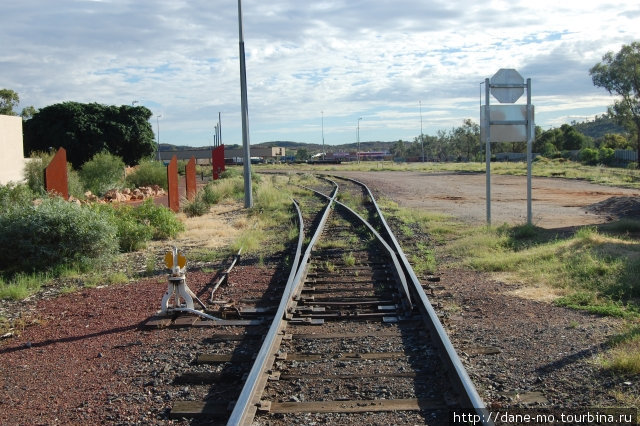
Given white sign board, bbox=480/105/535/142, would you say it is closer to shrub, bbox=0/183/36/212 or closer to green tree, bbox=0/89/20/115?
shrub, bbox=0/183/36/212

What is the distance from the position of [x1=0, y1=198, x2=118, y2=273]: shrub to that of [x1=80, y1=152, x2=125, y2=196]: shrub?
63.4 feet

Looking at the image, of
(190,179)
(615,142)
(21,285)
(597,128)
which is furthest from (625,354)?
(597,128)

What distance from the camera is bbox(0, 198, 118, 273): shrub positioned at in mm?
11297

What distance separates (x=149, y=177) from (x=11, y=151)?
30.7 feet

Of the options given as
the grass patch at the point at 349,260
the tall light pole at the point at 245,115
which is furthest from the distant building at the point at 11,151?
the grass patch at the point at 349,260

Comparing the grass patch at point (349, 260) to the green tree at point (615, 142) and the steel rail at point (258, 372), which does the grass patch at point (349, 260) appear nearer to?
the steel rail at point (258, 372)

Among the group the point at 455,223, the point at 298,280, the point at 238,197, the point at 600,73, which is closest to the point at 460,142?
the point at 600,73

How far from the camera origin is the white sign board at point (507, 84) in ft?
50.8

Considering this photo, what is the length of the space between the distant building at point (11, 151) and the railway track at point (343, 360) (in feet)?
65.5

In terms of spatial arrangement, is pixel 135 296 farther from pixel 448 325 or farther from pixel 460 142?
pixel 460 142

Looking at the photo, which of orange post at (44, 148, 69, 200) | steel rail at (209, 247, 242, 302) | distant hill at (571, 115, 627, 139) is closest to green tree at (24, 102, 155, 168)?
orange post at (44, 148, 69, 200)

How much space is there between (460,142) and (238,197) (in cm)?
10204

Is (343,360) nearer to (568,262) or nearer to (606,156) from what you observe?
(568,262)

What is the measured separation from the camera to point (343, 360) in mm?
6320
